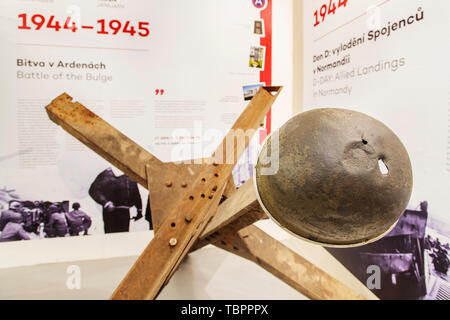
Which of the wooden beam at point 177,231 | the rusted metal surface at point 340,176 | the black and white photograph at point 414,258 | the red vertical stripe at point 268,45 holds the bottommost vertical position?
the black and white photograph at point 414,258

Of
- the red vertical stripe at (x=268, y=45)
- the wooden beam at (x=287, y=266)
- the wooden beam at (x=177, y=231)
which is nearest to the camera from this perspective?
the wooden beam at (x=177, y=231)

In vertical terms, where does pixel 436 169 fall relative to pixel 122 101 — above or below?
below

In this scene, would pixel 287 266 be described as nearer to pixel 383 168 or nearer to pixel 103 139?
pixel 383 168

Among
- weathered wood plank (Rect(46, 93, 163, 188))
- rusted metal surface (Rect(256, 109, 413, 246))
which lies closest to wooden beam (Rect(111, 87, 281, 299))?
weathered wood plank (Rect(46, 93, 163, 188))

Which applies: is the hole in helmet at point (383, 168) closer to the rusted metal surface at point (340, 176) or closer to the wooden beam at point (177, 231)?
the rusted metal surface at point (340, 176)

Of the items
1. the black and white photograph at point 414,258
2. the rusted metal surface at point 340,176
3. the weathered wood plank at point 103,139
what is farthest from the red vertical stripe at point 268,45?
the rusted metal surface at point 340,176

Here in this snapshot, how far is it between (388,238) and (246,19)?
1.52 m

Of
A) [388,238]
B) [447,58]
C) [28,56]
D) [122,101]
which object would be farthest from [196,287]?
[28,56]

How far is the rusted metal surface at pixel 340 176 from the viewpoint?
1.26 ft

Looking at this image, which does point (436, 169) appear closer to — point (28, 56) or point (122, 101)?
point (122, 101)

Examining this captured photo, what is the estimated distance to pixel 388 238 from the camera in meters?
1.29

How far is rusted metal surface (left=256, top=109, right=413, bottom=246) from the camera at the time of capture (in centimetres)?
39

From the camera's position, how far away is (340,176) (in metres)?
0.38

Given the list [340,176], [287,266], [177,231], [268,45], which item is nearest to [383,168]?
[340,176]
